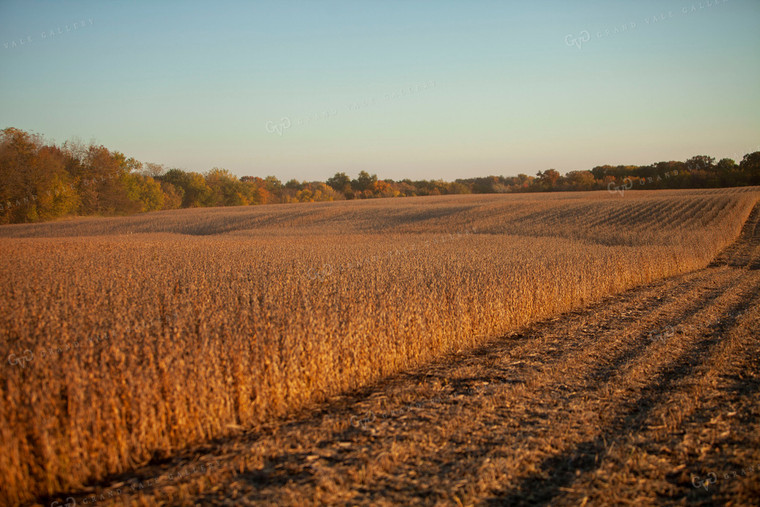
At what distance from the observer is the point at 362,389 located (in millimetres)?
5500

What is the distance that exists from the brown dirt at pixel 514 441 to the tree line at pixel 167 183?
1472 inches

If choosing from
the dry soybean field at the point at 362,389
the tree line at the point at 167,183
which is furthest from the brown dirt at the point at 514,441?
the tree line at the point at 167,183

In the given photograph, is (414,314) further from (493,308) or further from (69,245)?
(69,245)

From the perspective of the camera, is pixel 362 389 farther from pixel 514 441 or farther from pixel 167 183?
pixel 167 183

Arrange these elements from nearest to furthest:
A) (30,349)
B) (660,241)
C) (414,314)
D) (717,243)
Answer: (30,349) < (414,314) < (660,241) < (717,243)

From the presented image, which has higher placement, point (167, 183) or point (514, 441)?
point (167, 183)

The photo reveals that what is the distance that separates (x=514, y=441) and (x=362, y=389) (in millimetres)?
2048

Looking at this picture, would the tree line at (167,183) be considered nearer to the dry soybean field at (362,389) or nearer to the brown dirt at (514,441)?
the dry soybean field at (362,389)

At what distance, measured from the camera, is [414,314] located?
659 centimetres

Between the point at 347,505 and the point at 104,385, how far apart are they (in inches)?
90.4

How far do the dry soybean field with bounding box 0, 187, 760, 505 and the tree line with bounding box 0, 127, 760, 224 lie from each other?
3117cm

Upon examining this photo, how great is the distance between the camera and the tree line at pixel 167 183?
1313 inches

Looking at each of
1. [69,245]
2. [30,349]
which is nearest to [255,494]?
[30,349]

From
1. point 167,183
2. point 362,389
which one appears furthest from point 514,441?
point 167,183
